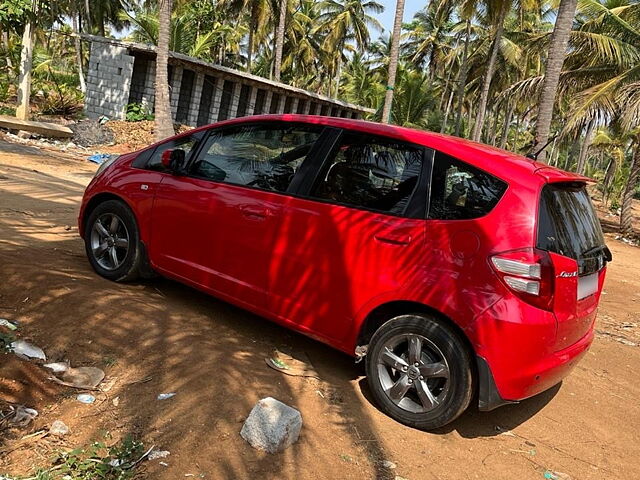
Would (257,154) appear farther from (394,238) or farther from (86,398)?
(86,398)

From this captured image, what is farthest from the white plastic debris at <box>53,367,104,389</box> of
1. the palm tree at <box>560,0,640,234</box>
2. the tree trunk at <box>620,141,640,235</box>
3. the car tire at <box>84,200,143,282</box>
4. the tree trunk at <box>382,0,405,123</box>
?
the tree trunk at <box>620,141,640,235</box>

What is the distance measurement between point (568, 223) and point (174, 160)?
2943mm

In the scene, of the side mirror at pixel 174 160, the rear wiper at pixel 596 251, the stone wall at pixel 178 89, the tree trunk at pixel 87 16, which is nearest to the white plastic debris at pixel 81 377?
the side mirror at pixel 174 160

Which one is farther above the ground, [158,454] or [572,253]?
[572,253]

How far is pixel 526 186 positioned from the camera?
3084 mm

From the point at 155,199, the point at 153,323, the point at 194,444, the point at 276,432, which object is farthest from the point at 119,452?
the point at 155,199

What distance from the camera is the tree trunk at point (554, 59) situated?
10.1 m

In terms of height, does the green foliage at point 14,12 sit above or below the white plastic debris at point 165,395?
above

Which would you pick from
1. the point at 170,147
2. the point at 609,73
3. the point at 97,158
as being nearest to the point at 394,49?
the point at 609,73

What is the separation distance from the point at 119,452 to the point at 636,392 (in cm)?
407

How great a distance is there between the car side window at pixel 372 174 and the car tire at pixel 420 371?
2.40ft

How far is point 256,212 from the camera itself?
12.5ft

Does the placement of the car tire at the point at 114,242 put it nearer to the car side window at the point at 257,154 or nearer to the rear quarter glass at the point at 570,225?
the car side window at the point at 257,154

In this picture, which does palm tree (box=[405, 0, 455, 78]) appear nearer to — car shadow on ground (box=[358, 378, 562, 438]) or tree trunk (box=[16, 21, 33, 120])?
tree trunk (box=[16, 21, 33, 120])
